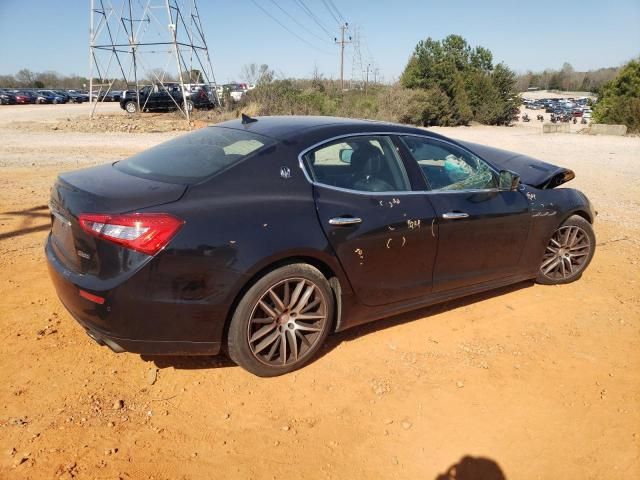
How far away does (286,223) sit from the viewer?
2.92m

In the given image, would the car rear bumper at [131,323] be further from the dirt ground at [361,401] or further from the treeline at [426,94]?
the treeline at [426,94]

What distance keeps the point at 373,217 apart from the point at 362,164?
0.48m

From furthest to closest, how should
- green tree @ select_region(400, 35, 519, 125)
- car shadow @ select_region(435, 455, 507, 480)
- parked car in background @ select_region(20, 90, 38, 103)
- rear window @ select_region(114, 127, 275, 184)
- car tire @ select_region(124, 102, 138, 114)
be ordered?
parked car in background @ select_region(20, 90, 38, 103)
green tree @ select_region(400, 35, 519, 125)
car tire @ select_region(124, 102, 138, 114)
rear window @ select_region(114, 127, 275, 184)
car shadow @ select_region(435, 455, 507, 480)

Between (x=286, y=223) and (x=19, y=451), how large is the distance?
1778 millimetres

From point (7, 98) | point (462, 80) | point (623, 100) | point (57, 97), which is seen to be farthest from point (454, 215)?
point (57, 97)

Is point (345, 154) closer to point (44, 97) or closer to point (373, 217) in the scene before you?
point (373, 217)

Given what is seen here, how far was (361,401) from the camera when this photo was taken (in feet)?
9.68

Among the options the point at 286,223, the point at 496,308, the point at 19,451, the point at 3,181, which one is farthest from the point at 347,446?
the point at 3,181

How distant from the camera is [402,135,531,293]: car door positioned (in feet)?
11.9

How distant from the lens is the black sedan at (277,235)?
2.64m

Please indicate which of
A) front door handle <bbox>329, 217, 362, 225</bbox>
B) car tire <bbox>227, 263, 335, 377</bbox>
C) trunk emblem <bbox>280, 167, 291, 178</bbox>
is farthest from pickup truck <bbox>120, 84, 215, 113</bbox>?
car tire <bbox>227, 263, 335, 377</bbox>

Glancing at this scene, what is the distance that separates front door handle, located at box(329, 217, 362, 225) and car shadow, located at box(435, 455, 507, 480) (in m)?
1.48

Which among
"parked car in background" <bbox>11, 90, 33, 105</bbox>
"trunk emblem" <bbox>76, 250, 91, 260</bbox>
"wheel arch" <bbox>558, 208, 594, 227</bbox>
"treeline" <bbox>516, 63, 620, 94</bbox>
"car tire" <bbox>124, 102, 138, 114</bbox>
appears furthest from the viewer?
"treeline" <bbox>516, 63, 620, 94</bbox>

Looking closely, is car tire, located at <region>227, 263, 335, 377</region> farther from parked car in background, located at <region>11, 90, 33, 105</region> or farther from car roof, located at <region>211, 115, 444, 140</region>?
parked car in background, located at <region>11, 90, 33, 105</region>
